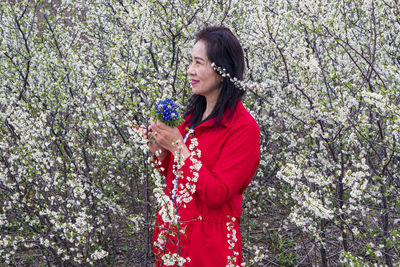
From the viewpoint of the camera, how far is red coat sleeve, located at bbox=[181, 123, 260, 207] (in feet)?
5.98

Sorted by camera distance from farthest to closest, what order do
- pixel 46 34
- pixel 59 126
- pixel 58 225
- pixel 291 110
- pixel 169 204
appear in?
pixel 46 34 < pixel 59 126 < pixel 291 110 < pixel 58 225 < pixel 169 204

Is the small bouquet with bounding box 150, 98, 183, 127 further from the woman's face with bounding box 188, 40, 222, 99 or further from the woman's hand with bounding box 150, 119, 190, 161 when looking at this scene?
the woman's face with bounding box 188, 40, 222, 99

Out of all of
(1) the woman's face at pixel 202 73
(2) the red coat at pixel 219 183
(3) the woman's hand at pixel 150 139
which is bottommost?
(2) the red coat at pixel 219 183

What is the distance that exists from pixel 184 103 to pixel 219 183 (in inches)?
82.8

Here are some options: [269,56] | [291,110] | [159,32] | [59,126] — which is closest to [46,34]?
[59,126]

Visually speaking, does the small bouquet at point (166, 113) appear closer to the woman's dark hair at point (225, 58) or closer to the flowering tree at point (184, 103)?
the woman's dark hair at point (225, 58)

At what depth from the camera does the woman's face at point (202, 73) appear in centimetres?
210

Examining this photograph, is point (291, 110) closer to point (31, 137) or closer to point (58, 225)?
point (58, 225)

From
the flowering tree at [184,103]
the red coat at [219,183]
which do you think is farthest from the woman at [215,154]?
the flowering tree at [184,103]

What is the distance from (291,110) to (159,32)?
5.21ft

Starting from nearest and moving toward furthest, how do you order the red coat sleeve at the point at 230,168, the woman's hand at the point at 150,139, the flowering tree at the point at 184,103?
the red coat sleeve at the point at 230,168, the woman's hand at the point at 150,139, the flowering tree at the point at 184,103

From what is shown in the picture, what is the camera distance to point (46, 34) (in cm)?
510

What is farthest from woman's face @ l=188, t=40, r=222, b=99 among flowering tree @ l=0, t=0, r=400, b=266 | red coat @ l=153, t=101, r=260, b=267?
flowering tree @ l=0, t=0, r=400, b=266

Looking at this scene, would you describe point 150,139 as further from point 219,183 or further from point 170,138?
point 219,183
